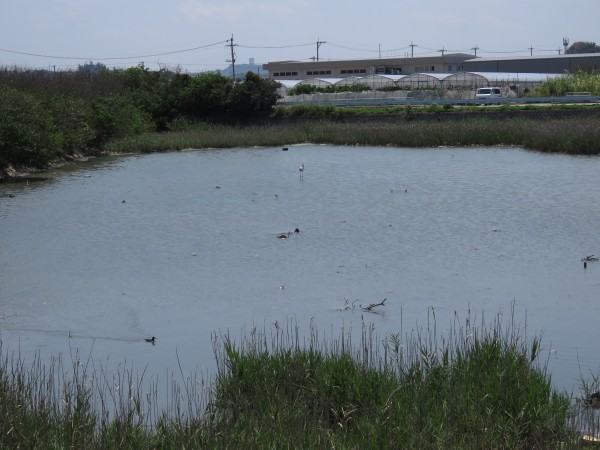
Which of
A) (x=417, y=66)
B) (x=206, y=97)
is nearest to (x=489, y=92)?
(x=206, y=97)

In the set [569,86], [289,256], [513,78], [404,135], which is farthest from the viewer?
[513,78]

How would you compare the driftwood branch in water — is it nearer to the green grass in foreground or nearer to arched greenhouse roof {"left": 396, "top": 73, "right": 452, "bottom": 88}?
the green grass in foreground

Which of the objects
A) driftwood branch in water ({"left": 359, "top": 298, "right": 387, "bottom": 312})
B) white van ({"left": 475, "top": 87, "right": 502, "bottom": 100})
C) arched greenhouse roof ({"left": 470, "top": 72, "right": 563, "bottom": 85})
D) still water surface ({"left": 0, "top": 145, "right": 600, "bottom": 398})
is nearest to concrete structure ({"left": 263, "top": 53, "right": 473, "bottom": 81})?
arched greenhouse roof ({"left": 470, "top": 72, "right": 563, "bottom": 85})

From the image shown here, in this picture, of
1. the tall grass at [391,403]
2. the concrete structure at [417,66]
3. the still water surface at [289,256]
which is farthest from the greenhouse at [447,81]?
the tall grass at [391,403]

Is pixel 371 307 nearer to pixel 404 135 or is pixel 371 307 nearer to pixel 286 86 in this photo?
pixel 404 135

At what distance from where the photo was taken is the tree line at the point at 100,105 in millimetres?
29609

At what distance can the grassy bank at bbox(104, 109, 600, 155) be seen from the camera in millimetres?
34188

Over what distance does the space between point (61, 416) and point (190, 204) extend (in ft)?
56.0

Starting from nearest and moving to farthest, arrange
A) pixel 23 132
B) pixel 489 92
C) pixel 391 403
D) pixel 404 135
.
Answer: pixel 391 403, pixel 23 132, pixel 404 135, pixel 489 92

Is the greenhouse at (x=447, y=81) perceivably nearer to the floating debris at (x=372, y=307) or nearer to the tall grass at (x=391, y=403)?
the floating debris at (x=372, y=307)

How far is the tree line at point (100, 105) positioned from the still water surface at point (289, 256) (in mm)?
1932

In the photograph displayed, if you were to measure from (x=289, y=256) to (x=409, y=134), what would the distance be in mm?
23712

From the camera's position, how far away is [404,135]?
39031 millimetres

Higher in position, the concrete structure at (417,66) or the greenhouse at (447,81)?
the concrete structure at (417,66)
